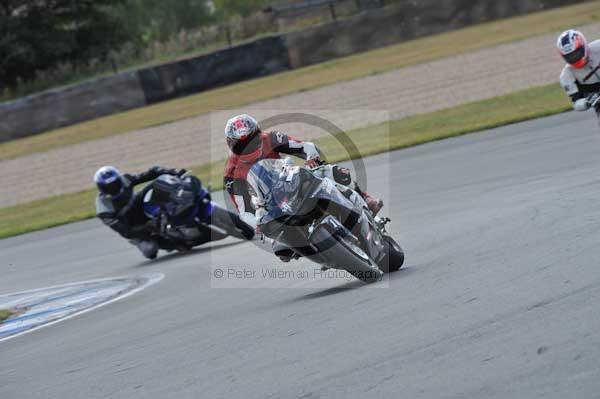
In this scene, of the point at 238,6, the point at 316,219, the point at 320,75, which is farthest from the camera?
the point at 238,6

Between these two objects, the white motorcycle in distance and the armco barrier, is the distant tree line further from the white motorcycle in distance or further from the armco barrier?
the white motorcycle in distance

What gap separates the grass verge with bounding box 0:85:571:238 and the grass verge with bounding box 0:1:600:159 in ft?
24.6

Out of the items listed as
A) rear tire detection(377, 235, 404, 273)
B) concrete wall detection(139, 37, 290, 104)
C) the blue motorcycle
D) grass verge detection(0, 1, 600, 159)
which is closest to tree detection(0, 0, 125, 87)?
concrete wall detection(139, 37, 290, 104)

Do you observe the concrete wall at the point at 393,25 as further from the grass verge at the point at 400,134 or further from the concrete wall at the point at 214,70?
the grass verge at the point at 400,134

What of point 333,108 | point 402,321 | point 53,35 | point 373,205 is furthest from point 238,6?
point 402,321

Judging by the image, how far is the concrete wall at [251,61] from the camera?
36125mm

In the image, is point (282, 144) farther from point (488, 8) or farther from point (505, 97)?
point (488, 8)

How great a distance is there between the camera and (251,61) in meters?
35.9

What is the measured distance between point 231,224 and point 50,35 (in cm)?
3687

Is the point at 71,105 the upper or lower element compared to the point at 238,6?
upper

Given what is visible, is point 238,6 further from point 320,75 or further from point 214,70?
point 320,75

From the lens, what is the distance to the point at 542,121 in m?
18.5

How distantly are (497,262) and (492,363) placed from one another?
292cm

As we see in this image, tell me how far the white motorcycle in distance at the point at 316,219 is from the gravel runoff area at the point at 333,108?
15.5 m
